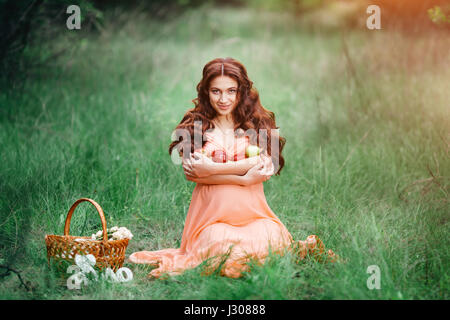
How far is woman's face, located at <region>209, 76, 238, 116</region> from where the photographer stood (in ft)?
10.7

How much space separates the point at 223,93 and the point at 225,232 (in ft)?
3.02

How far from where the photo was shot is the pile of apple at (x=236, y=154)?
3.22 metres

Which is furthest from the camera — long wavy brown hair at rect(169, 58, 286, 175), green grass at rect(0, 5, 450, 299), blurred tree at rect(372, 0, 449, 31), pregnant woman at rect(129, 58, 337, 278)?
blurred tree at rect(372, 0, 449, 31)

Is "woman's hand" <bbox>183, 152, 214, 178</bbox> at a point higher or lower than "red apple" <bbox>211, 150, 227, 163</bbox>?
lower

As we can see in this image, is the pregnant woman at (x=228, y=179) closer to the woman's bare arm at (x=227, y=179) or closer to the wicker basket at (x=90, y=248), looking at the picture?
the woman's bare arm at (x=227, y=179)

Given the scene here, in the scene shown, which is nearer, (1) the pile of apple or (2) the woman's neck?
(1) the pile of apple

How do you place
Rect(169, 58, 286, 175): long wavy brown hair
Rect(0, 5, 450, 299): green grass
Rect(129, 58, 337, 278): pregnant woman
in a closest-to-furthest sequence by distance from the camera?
Rect(0, 5, 450, 299): green grass < Rect(129, 58, 337, 278): pregnant woman < Rect(169, 58, 286, 175): long wavy brown hair

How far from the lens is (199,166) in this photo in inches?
124

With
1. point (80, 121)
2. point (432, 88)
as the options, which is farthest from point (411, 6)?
point (80, 121)

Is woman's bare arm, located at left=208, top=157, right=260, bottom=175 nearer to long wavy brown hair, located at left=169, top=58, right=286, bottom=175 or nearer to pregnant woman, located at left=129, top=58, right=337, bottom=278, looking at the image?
pregnant woman, located at left=129, top=58, right=337, bottom=278

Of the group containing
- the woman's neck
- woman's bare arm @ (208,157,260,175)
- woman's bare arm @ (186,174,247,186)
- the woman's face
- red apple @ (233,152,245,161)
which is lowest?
woman's bare arm @ (186,174,247,186)

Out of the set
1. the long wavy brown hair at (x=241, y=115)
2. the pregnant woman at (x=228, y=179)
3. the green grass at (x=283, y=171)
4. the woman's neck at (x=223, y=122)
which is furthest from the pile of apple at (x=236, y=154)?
the green grass at (x=283, y=171)

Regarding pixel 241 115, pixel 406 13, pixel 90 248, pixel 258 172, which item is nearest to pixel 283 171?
pixel 241 115

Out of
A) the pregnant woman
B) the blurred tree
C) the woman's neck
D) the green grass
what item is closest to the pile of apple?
the pregnant woman
